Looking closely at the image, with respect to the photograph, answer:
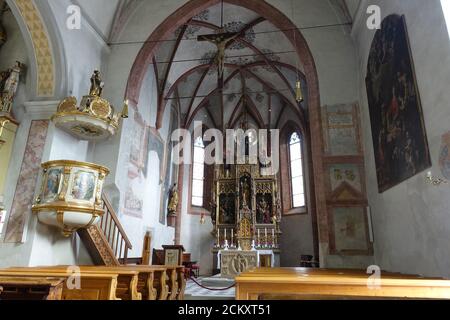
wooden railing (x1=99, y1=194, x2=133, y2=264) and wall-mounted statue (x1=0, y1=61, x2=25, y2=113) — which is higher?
wall-mounted statue (x1=0, y1=61, x2=25, y2=113)

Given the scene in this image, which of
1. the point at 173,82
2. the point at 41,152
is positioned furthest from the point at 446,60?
the point at 173,82

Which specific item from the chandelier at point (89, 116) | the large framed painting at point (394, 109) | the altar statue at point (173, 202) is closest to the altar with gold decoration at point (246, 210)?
the altar statue at point (173, 202)

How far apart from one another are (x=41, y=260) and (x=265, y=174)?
1049 cm

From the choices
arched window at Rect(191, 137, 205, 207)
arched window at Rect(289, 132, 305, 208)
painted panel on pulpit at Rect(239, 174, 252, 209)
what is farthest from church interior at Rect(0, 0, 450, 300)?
arched window at Rect(191, 137, 205, 207)

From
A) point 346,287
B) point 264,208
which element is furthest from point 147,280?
point 264,208

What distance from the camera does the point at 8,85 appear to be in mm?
7066

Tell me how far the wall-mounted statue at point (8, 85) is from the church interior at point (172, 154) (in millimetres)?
31

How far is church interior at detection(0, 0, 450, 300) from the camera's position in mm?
4051

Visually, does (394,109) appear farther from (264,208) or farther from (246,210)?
(264,208)

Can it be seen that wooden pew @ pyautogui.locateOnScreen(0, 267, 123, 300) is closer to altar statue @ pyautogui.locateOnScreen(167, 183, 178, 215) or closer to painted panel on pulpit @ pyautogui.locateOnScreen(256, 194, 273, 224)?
altar statue @ pyautogui.locateOnScreen(167, 183, 178, 215)

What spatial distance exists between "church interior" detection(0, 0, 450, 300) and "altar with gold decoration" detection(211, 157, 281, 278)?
0.12m

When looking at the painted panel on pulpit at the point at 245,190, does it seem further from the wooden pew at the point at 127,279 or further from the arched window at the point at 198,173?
the wooden pew at the point at 127,279

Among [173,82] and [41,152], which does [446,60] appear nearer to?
[41,152]

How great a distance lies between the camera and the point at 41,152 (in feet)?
22.0
